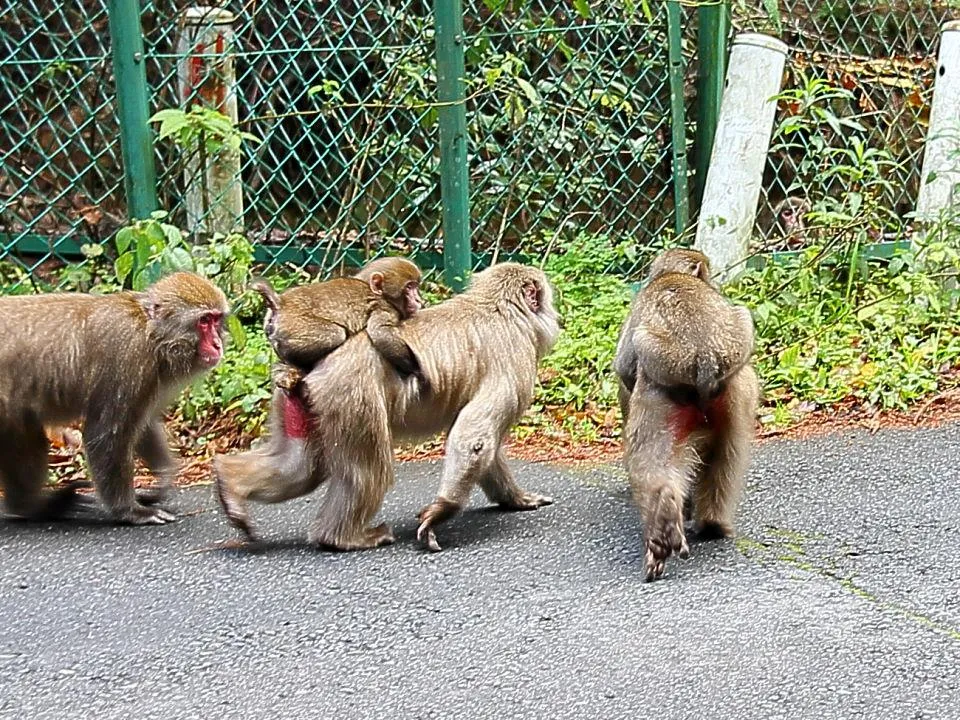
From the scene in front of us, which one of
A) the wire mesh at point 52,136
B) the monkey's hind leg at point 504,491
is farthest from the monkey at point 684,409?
the wire mesh at point 52,136

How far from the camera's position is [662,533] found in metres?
4.11

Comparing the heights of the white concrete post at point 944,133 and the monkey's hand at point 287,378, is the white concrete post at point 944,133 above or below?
above

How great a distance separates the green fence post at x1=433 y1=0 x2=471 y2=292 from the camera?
260 inches

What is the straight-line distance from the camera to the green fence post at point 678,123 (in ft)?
24.7

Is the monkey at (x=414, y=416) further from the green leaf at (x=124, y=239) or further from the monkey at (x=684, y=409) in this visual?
the green leaf at (x=124, y=239)

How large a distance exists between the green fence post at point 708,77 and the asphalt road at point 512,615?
9.84 ft

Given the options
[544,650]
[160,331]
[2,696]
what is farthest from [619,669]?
[160,331]

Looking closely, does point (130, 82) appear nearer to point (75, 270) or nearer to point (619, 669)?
point (75, 270)

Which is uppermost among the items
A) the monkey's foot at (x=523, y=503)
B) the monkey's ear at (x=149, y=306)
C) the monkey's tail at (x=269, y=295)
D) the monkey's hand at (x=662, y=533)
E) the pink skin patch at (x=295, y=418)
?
the monkey's tail at (x=269, y=295)

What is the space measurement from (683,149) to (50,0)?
13.3ft

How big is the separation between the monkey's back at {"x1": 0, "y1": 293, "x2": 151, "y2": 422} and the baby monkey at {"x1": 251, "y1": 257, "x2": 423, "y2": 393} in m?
0.69

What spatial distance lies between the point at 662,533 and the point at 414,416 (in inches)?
43.5

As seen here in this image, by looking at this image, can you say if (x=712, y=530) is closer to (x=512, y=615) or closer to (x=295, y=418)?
→ (x=512, y=615)

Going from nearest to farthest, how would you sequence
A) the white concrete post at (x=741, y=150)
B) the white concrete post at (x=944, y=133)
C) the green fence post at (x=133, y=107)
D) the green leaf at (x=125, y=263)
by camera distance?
the green leaf at (x=125, y=263) → the green fence post at (x=133, y=107) → the white concrete post at (x=741, y=150) → the white concrete post at (x=944, y=133)
